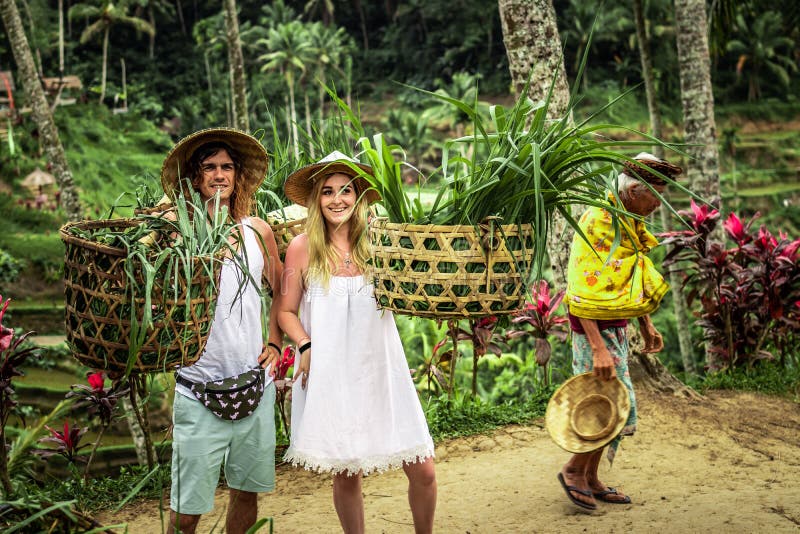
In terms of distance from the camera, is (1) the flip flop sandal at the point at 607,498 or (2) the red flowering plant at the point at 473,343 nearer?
(1) the flip flop sandal at the point at 607,498

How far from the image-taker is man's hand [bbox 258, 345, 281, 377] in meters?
2.80

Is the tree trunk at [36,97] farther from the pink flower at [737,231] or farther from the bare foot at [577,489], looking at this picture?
the pink flower at [737,231]

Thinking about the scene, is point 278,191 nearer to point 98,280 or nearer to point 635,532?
point 98,280

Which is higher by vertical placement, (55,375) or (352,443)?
(352,443)

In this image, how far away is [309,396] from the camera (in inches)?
109

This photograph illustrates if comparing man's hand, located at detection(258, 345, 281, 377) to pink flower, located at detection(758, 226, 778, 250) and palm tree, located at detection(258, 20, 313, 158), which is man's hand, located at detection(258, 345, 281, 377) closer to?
pink flower, located at detection(758, 226, 778, 250)

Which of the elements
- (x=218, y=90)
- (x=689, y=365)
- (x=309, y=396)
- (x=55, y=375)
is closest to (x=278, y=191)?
(x=309, y=396)

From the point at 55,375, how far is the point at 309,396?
38.0ft

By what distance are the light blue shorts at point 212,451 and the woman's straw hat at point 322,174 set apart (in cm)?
78

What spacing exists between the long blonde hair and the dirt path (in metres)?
1.42

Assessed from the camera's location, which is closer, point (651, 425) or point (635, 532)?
point (635, 532)

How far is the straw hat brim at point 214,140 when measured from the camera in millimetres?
2805

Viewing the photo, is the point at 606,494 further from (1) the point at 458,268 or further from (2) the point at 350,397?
(1) the point at 458,268

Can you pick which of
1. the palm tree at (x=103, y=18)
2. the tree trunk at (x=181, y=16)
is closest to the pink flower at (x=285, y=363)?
the palm tree at (x=103, y=18)
